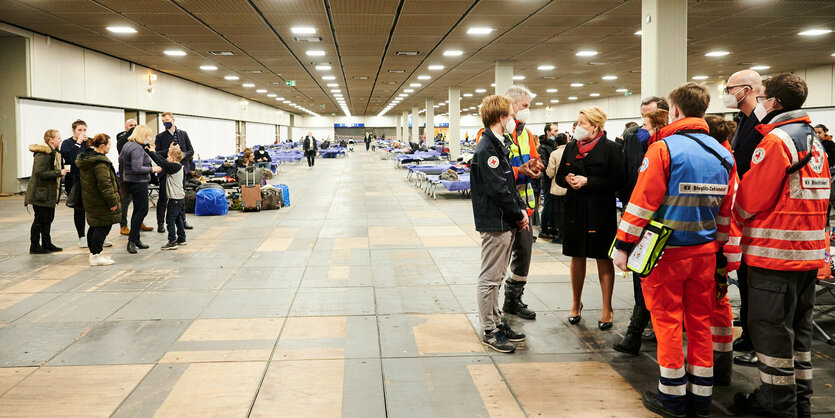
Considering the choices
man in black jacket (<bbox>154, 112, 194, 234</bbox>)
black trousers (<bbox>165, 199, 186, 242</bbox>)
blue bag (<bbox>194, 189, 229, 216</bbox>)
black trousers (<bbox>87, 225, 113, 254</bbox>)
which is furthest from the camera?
blue bag (<bbox>194, 189, 229, 216</bbox>)

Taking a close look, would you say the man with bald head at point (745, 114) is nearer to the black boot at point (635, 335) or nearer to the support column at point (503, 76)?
the black boot at point (635, 335)

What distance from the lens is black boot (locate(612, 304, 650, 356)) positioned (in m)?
4.49

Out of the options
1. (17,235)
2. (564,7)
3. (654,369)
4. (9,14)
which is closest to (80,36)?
(9,14)

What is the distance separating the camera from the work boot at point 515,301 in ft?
17.8

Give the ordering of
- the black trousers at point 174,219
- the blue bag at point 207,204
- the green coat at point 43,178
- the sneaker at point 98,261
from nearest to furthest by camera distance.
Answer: the sneaker at point 98,261 < the green coat at point 43,178 < the black trousers at point 174,219 < the blue bag at point 207,204

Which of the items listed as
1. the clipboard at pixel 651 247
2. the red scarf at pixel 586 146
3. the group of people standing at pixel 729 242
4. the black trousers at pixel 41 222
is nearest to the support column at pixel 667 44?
the red scarf at pixel 586 146

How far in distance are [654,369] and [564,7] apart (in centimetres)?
938

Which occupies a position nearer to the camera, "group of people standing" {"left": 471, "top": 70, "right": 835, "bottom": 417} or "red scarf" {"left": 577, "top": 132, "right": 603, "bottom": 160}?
"group of people standing" {"left": 471, "top": 70, "right": 835, "bottom": 417}

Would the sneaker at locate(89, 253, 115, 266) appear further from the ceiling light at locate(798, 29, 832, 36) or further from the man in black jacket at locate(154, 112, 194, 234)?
the ceiling light at locate(798, 29, 832, 36)

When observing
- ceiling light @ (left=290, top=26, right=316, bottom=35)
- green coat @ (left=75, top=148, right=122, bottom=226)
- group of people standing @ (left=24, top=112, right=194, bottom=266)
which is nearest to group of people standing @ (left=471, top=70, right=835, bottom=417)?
green coat @ (left=75, top=148, right=122, bottom=226)

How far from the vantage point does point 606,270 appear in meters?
4.94

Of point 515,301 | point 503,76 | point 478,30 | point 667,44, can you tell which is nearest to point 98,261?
point 515,301

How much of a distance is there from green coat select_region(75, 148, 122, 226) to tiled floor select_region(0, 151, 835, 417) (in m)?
0.67

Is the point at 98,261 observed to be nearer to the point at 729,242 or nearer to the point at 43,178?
the point at 43,178
